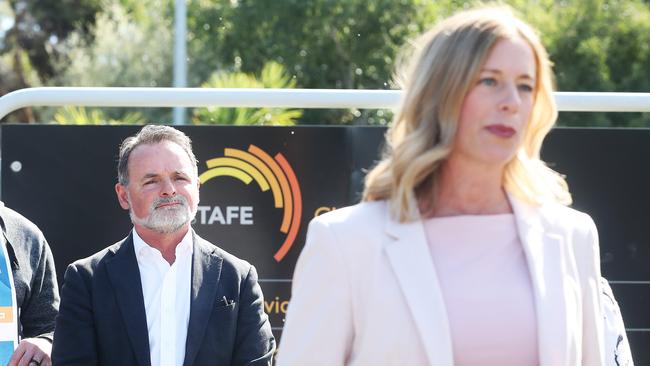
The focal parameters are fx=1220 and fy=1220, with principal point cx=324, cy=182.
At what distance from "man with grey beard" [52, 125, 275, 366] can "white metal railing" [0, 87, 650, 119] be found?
0.90ft

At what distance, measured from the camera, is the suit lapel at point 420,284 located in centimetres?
272

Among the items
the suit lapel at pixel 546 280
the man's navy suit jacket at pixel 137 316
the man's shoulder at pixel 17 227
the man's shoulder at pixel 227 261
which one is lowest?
the man's navy suit jacket at pixel 137 316

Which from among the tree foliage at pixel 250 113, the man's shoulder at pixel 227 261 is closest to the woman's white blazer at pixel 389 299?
the man's shoulder at pixel 227 261

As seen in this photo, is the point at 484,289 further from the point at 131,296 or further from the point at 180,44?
the point at 180,44

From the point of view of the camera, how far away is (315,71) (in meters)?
19.5

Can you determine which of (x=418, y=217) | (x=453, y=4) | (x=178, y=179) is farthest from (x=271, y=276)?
(x=453, y=4)

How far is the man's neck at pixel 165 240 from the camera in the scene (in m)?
4.58

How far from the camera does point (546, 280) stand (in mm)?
2857

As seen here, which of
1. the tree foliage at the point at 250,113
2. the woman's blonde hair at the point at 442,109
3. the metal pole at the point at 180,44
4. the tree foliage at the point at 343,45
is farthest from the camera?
the tree foliage at the point at 343,45

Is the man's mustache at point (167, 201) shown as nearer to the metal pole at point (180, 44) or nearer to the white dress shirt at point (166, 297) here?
the white dress shirt at point (166, 297)

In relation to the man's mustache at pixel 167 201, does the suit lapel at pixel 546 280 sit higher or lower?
higher

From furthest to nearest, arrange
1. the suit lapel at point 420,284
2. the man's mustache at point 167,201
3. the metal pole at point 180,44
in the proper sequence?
the metal pole at point 180,44
the man's mustache at point 167,201
the suit lapel at point 420,284

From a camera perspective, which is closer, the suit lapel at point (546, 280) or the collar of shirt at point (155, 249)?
the suit lapel at point (546, 280)

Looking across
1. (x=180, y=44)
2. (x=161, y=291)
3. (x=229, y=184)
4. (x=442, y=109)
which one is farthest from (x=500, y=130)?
(x=180, y=44)
